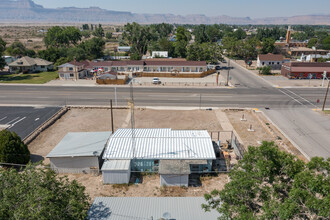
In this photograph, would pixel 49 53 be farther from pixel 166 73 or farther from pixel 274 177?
pixel 274 177

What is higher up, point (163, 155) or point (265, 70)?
point (265, 70)

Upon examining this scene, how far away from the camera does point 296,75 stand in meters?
68.5

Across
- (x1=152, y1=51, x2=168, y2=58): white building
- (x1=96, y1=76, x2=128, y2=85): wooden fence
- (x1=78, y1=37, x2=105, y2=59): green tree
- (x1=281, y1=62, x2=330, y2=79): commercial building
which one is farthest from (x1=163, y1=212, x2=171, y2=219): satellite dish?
(x1=78, y1=37, x2=105, y2=59): green tree

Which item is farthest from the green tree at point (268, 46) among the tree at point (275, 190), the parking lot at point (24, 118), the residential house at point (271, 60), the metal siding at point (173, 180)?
the tree at point (275, 190)

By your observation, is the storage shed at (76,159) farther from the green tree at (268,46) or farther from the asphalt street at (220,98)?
the green tree at (268,46)

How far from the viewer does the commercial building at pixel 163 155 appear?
24391 mm

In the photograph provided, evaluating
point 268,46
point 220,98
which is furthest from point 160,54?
point 220,98

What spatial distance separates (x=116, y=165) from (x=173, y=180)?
19.4 feet

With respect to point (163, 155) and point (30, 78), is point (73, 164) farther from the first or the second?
point (30, 78)

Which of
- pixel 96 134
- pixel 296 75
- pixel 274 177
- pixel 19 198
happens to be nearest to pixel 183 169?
pixel 274 177

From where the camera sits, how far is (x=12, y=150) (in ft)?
87.5

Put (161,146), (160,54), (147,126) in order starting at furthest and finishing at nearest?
(160,54), (147,126), (161,146)

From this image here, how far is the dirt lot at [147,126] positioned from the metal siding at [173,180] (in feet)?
1.59

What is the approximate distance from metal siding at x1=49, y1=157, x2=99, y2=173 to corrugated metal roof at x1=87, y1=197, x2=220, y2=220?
7.56 m
